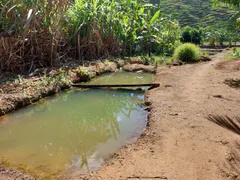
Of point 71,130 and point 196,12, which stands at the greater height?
point 196,12

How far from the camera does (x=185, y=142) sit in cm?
358

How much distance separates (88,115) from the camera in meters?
5.34

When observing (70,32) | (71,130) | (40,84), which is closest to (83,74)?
(40,84)

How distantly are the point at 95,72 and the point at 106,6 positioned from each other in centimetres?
315

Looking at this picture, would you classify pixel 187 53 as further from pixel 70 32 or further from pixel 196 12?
pixel 196 12

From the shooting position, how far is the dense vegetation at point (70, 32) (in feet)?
22.9

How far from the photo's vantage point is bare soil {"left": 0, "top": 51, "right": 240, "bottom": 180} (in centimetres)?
293

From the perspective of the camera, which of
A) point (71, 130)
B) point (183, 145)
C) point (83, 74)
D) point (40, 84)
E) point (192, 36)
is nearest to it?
point (183, 145)

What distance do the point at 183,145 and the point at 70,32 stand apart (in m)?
6.66

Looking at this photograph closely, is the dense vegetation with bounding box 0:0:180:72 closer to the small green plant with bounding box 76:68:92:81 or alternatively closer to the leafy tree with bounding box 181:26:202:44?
the small green plant with bounding box 76:68:92:81

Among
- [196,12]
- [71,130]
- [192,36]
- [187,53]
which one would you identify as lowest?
[71,130]

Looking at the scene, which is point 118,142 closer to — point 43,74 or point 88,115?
point 88,115

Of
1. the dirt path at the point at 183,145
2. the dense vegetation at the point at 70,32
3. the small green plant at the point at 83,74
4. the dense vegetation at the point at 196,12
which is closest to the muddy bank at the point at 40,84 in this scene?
the small green plant at the point at 83,74

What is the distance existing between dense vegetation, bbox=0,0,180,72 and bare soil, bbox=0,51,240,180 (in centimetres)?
352
